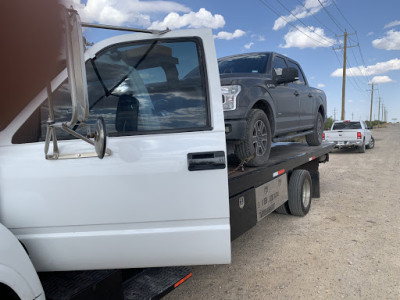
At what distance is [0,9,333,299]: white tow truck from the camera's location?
198cm

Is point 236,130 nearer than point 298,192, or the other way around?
point 236,130

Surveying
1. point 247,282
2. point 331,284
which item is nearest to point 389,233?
point 331,284

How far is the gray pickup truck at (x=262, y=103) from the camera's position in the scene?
3672 mm

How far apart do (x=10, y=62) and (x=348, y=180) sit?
337 inches

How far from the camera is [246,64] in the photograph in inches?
194

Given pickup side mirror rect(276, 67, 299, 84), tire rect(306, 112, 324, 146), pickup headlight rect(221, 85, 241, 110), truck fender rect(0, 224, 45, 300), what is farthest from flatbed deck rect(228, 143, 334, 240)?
tire rect(306, 112, 324, 146)

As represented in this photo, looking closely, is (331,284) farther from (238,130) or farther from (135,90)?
(135,90)

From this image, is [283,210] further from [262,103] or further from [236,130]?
[236,130]

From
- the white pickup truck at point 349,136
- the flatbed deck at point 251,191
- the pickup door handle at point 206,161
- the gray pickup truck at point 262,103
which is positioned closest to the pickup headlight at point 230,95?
the gray pickup truck at point 262,103

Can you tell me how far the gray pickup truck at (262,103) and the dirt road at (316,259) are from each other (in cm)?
121

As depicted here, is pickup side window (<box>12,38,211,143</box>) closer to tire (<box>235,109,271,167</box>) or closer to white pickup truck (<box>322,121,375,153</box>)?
tire (<box>235,109,271,167</box>)

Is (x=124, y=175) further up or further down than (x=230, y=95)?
further down

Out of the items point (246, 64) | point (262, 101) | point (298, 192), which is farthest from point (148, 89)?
point (298, 192)

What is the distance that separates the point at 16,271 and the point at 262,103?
3342 mm
